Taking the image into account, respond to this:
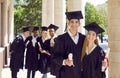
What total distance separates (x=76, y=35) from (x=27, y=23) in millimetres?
53650

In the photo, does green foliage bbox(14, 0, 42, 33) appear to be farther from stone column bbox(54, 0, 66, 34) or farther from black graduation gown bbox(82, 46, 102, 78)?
black graduation gown bbox(82, 46, 102, 78)

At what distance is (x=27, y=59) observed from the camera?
12.7 meters

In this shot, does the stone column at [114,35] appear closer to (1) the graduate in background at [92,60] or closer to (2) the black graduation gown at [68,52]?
(1) the graduate in background at [92,60]

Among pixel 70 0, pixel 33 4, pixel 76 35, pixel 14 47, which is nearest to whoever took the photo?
pixel 76 35

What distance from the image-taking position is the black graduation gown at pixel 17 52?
39.3 ft

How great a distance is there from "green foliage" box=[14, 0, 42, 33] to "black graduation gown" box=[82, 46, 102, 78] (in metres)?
50.9

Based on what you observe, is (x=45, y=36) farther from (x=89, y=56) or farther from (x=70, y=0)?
(x=89, y=56)

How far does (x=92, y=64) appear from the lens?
623 centimetres

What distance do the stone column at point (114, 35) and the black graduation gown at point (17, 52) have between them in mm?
4603

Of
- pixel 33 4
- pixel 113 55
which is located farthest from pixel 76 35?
pixel 33 4

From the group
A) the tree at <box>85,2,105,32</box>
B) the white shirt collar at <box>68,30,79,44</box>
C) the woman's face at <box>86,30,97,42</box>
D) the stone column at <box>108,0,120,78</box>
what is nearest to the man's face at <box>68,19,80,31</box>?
the white shirt collar at <box>68,30,79,44</box>

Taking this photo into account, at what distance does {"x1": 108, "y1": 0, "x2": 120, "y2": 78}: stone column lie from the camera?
7.89 m

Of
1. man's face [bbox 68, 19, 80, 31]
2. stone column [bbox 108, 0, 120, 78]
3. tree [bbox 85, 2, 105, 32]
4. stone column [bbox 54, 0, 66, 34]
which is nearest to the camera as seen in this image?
man's face [bbox 68, 19, 80, 31]

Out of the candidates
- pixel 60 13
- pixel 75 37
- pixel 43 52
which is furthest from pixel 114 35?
pixel 60 13
